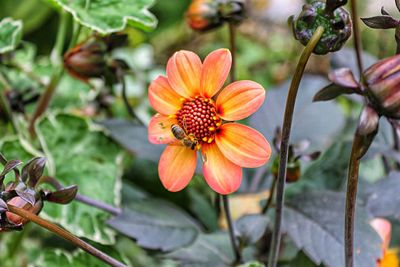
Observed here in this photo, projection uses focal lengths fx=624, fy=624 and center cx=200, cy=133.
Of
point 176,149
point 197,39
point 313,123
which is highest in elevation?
point 176,149

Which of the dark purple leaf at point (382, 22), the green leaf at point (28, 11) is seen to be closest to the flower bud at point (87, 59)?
the dark purple leaf at point (382, 22)

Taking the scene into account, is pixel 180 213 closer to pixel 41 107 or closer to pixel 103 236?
pixel 103 236

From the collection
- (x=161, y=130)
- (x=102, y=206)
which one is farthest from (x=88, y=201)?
(x=161, y=130)

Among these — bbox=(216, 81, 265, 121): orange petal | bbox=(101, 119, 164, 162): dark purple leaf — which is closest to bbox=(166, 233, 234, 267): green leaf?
bbox=(101, 119, 164, 162): dark purple leaf

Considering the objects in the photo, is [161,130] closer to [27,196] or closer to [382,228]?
[27,196]

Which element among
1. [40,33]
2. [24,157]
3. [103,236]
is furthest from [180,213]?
[40,33]

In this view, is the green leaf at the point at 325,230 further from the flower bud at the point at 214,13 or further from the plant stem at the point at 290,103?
the flower bud at the point at 214,13

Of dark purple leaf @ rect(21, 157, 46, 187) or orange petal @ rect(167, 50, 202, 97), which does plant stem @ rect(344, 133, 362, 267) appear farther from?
dark purple leaf @ rect(21, 157, 46, 187)

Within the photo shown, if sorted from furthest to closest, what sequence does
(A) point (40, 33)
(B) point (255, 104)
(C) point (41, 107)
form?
(A) point (40, 33) → (C) point (41, 107) → (B) point (255, 104)
